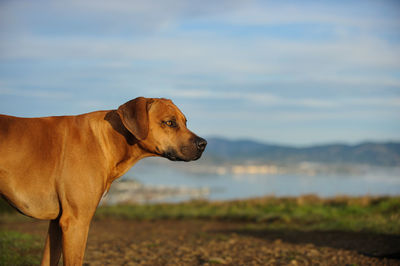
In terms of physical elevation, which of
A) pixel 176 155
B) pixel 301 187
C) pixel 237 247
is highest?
pixel 176 155

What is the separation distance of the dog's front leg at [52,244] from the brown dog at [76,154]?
0.01 m

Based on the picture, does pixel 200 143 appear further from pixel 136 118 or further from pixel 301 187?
pixel 301 187

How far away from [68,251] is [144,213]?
454 inches

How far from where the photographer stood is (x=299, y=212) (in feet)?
43.6

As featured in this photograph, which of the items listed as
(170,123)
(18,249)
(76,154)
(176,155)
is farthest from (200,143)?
(18,249)

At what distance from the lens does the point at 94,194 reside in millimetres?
4184

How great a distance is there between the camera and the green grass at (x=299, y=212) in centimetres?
1091

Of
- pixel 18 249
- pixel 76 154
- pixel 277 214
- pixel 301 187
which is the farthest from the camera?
pixel 301 187

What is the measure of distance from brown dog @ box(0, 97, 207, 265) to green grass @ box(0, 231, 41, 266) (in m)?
2.52

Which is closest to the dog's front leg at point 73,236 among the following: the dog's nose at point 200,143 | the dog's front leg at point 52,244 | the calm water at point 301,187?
the dog's front leg at point 52,244

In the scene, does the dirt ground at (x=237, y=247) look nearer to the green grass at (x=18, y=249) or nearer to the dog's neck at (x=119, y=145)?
the green grass at (x=18, y=249)

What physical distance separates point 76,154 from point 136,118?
74 centimetres

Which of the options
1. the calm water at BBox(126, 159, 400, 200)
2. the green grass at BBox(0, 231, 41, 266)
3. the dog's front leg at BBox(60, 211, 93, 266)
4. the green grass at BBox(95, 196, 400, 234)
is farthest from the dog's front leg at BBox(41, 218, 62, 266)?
the calm water at BBox(126, 159, 400, 200)

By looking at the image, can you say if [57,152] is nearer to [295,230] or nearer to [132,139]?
[132,139]
